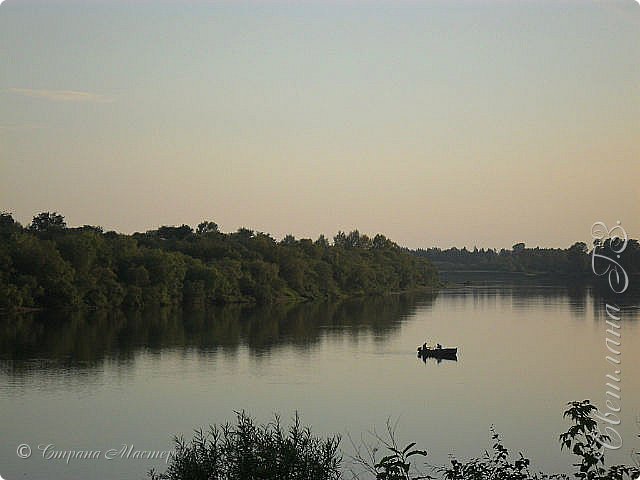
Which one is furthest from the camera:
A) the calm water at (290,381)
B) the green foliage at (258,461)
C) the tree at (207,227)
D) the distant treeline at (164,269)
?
the tree at (207,227)

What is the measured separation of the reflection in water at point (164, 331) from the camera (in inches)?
1259

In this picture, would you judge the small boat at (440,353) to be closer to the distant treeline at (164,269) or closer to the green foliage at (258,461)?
the green foliage at (258,461)

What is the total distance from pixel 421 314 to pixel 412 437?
1532 inches

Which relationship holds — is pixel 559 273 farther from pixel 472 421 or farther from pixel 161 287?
pixel 472 421

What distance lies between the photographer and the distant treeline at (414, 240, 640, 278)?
99.6 meters

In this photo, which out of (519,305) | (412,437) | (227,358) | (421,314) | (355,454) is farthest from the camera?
(519,305)

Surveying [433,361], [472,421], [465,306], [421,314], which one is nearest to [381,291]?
[465,306]

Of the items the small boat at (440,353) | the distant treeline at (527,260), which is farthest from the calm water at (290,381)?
the distant treeline at (527,260)

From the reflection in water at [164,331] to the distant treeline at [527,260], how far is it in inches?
1208

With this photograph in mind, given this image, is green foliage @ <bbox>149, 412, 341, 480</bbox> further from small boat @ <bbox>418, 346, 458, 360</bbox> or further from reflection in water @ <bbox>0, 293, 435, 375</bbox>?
small boat @ <bbox>418, 346, 458, 360</bbox>

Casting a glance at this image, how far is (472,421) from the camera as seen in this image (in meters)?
20.4

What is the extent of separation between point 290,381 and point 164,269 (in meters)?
34.7

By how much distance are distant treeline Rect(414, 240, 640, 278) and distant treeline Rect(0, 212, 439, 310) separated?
78.1 feet

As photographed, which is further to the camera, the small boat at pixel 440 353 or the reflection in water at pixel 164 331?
the small boat at pixel 440 353
